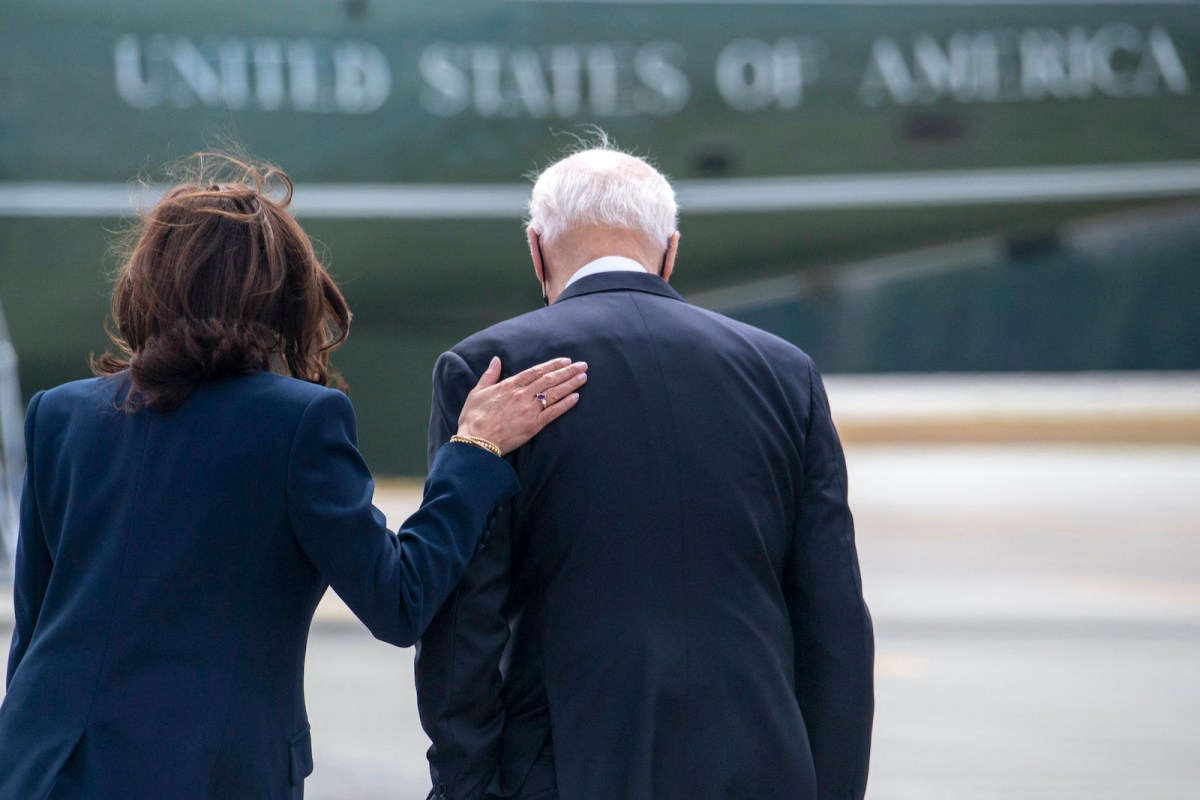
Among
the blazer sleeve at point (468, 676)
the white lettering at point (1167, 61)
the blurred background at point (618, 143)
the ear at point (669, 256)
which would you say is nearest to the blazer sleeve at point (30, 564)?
the blazer sleeve at point (468, 676)

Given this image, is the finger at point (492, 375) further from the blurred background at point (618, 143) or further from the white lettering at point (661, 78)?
the white lettering at point (661, 78)

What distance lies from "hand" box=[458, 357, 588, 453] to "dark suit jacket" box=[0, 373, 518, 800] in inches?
6.3

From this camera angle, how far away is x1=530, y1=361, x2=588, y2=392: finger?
1626 millimetres

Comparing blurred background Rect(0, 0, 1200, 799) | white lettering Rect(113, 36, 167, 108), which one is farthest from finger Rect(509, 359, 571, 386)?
white lettering Rect(113, 36, 167, 108)

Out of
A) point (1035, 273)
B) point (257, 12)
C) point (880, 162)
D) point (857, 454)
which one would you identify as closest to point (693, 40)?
point (880, 162)

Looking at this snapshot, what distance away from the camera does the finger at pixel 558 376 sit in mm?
1626

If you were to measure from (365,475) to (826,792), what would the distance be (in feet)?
2.30

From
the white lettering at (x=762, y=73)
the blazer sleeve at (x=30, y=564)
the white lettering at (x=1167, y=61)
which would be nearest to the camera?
the blazer sleeve at (x=30, y=564)

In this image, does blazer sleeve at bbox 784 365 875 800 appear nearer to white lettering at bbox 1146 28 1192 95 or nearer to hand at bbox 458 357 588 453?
hand at bbox 458 357 588 453

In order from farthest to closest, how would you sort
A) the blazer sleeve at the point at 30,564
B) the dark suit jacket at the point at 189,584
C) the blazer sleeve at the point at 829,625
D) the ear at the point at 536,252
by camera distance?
the ear at the point at 536,252 → the blazer sleeve at the point at 829,625 → the blazer sleeve at the point at 30,564 → the dark suit jacket at the point at 189,584

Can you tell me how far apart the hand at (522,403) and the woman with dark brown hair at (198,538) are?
0.07 metres

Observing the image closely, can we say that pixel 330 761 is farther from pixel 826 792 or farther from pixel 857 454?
pixel 857 454

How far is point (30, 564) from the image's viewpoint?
5.17 ft

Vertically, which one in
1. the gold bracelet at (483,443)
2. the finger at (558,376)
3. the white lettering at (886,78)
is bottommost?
the gold bracelet at (483,443)
